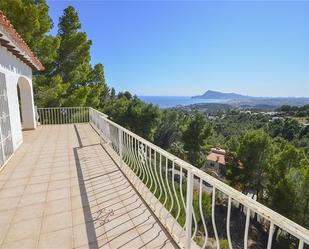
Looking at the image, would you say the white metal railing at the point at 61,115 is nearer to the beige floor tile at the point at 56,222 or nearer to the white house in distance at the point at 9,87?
the white house in distance at the point at 9,87

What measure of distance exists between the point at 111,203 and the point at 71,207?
531mm

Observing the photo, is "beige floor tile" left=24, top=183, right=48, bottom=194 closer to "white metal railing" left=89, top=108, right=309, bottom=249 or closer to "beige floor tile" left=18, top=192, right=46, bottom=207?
"beige floor tile" left=18, top=192, right=46, bottom=207

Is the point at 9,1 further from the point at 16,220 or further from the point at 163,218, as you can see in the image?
the point at 163,218

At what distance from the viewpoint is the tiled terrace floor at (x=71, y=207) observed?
237 centimetres

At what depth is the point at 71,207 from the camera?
10.0 feet

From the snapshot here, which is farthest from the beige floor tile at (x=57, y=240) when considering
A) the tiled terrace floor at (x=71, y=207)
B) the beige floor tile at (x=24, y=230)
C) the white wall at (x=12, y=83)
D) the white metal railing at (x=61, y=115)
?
the white metal railing at (x=61, y=115)

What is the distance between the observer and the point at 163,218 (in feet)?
8.94

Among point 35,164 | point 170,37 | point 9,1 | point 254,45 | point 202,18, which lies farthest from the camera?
point 170,37

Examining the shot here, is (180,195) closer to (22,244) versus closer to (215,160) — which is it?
(22,244)

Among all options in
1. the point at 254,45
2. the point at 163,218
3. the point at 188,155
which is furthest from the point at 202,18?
the point at 188,155

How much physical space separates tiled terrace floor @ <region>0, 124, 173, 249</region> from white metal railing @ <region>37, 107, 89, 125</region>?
23.3 ft

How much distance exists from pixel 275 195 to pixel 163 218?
512 inches

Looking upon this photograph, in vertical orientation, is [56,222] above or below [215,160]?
above

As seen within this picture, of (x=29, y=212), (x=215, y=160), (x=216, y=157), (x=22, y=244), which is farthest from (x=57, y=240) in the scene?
(x=216, y=157)
